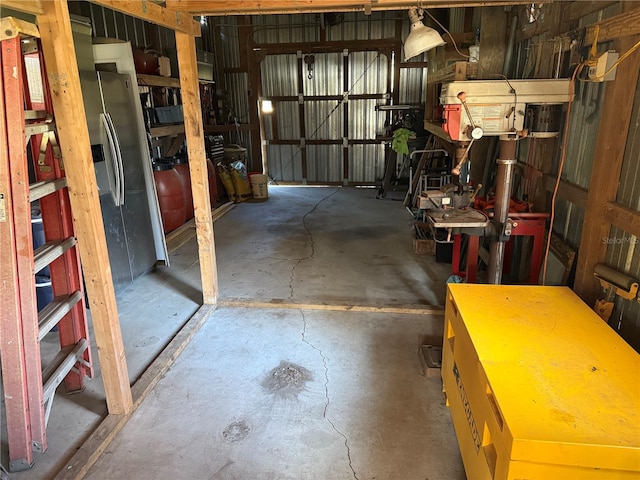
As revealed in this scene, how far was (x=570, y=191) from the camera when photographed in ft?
9.72

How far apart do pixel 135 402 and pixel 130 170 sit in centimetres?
252

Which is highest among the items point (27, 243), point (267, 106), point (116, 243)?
point (267, 106)

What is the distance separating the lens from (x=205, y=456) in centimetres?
226

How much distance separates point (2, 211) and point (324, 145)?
7.68 metres

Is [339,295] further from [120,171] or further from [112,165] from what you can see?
[112,165]

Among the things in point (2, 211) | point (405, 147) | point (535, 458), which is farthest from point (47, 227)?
point (405, 147)

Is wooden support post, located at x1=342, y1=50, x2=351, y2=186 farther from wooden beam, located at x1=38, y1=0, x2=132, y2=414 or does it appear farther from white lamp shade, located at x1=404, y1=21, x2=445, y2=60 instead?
wooden beam, located at x1=38, y1=0, x2=132, y2=414

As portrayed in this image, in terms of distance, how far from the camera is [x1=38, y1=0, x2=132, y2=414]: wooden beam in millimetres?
1948

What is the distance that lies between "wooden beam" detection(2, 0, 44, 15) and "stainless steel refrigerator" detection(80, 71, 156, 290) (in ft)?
6.39

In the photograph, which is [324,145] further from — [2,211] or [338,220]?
[2,211]

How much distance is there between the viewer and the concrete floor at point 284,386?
7.30ft

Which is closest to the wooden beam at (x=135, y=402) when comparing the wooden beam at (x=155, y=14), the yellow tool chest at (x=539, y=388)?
the yellow tool chest at (x=539, y=388)

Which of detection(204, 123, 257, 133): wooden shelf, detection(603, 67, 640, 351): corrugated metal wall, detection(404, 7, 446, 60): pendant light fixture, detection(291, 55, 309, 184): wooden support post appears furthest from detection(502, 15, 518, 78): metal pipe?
detection(204, 123, 257, 133): wooden shelf

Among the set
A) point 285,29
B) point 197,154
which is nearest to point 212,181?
point 285,29
